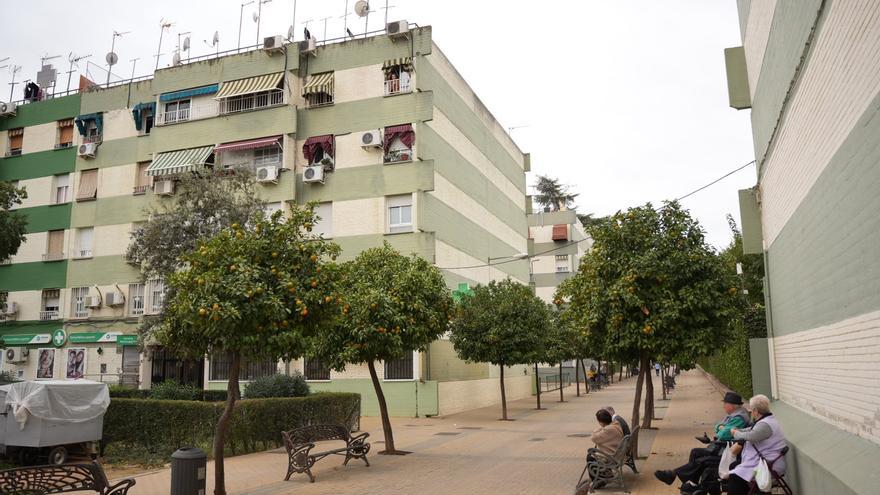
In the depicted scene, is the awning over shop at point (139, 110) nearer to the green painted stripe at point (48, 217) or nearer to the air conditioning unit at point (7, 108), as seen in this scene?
the green painted stripe at point (48, 217)

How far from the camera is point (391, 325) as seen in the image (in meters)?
15.3

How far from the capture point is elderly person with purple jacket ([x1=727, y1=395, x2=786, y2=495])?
27.7 ft

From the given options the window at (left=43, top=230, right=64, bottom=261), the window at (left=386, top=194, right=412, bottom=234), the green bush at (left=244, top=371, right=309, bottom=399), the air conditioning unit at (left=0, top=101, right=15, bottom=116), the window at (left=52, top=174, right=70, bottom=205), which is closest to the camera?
the green bush at (left=244, top=371, right=309, bottom=399)

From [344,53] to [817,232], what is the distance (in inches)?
953

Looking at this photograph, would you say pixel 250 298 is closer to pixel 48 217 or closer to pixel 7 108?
pixel 48 217

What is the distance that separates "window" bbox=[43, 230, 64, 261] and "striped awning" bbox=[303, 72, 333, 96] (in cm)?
1526

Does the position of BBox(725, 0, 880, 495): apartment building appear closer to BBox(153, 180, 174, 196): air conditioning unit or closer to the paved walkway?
the paved walkway

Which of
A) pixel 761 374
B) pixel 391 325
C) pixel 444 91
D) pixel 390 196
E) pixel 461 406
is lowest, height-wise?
pixel 461 406

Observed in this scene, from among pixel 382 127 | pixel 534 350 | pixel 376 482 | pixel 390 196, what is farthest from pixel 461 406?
pixel 376 482

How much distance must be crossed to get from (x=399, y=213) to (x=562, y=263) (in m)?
36.6

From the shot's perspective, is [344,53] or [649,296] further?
[344,53]

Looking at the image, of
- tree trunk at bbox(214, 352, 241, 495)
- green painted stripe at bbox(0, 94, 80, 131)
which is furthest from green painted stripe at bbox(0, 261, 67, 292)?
tree trunk at bbox(214, 352, 241, 495)

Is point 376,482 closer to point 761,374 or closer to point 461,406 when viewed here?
point 761,374

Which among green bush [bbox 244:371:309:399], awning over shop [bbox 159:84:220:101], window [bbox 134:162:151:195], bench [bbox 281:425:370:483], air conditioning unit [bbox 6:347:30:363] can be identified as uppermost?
awning over shop [bbox 159:84:220:101]
